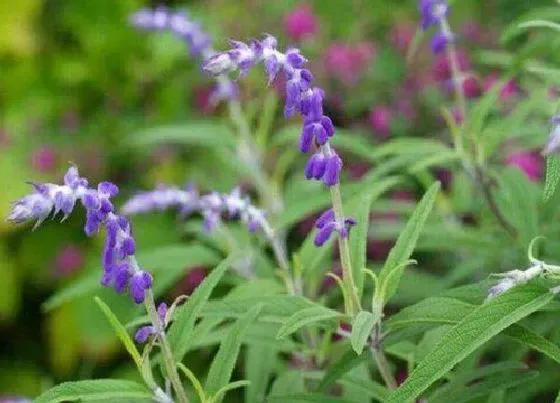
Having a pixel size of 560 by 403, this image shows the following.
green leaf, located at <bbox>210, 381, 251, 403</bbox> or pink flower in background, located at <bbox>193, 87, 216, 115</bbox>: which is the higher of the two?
pink flower in background, located at <bbox>193, 87, 216, 115</bbox>

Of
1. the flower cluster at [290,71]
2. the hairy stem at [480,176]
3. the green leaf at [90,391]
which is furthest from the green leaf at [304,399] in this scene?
the hairy stem at [480,176]

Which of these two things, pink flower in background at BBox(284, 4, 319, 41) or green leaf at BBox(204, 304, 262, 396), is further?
pink flower in background at BBox(284, 4, 319, 41)

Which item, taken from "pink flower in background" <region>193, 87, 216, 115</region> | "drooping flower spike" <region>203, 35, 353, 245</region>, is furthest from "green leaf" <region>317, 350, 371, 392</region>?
"pink flower in background" <region>193, 87, 216, 115</region>

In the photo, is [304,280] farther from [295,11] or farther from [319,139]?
[295,11]

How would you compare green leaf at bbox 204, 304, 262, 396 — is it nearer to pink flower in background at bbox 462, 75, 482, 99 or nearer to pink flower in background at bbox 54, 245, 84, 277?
pink flower in background at bbox 462, 75, 482, 99

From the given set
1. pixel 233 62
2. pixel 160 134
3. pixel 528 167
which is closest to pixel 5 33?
pixel 160 134

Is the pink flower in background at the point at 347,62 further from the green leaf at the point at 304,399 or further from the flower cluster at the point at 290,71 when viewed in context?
the flower cluster at the point at 290,71

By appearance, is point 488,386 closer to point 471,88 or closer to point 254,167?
point 254,167
